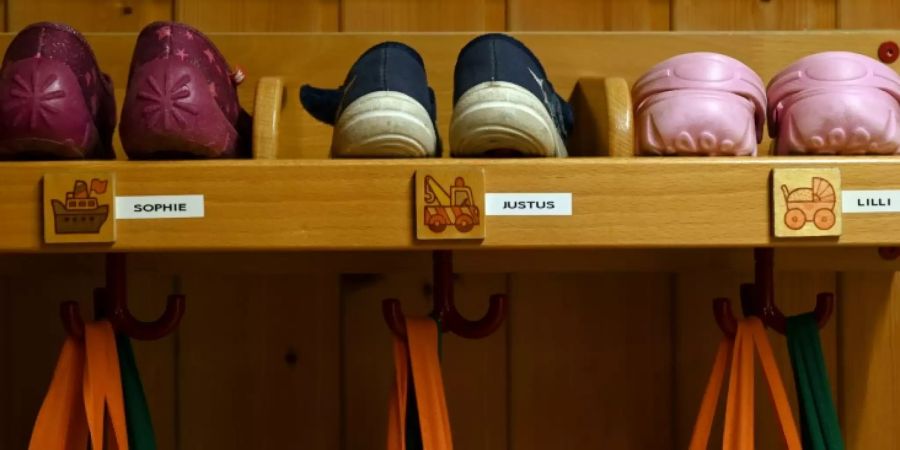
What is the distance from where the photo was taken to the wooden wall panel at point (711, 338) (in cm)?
97

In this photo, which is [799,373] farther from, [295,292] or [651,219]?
[295,292]

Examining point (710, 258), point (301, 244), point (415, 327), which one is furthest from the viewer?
point (710, 258)

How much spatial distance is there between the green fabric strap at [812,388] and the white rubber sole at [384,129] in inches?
14.1

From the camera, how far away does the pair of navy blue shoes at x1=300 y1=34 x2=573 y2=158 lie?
0.64m

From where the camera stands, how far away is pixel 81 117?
648 mm

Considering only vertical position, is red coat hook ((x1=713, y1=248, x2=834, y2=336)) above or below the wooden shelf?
below

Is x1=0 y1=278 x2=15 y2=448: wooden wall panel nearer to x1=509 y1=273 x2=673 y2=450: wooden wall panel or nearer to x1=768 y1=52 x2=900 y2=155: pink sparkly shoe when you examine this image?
x1=509 y1=273 x2=673 y2=450: wooden wall panel

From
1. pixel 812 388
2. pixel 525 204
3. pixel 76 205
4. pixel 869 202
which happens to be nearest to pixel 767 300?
pixel 812 388

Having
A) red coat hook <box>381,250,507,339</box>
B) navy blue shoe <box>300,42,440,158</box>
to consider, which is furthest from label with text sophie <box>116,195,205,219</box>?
red coat hook <box>381,250,507,339</box>

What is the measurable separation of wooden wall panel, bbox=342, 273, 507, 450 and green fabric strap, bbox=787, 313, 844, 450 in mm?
312

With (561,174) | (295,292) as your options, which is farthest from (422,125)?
(295,292)

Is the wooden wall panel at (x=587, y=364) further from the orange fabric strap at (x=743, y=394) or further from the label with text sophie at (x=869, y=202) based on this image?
the label with text sophie at (x=869, y=202)

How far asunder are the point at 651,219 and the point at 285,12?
545 millimetres

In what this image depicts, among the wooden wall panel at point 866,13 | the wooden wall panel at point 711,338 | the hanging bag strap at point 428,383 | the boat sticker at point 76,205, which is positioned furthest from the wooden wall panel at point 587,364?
the boat sticker at point 76,205
